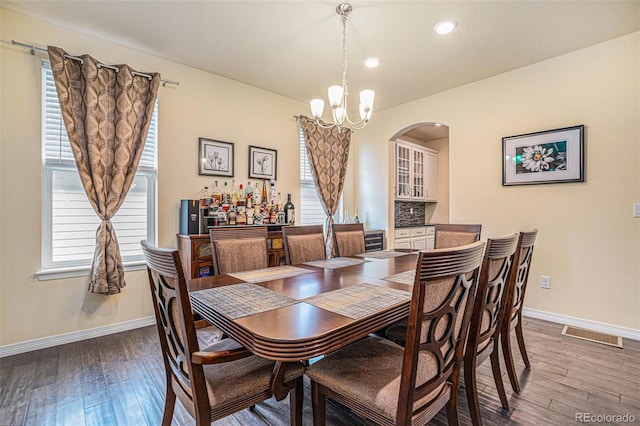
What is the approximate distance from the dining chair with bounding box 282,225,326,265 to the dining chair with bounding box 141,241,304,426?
1.05 metres

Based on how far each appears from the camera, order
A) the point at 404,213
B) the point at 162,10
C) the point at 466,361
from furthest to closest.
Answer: the point at 404,213 < the point at 162,10 < the point at 466,361

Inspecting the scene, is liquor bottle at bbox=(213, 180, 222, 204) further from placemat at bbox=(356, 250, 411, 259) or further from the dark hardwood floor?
placemat at bbox=(356, 250, 411, 259)

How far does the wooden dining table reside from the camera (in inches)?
38.4

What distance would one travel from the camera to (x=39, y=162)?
246 centimetres

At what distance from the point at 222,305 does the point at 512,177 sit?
3430 millimetres

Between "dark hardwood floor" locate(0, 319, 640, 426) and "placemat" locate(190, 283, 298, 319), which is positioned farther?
"dark hardwood floor" locate(0, 319, 640, 426)

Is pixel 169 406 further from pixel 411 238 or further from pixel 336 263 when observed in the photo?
pixel 411 238

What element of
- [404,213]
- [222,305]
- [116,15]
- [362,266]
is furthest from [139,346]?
[404,213]

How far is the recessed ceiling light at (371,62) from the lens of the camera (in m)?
3.06

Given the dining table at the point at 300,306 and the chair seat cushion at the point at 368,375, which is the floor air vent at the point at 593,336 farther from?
the chair seat cushion at the point at 368,375

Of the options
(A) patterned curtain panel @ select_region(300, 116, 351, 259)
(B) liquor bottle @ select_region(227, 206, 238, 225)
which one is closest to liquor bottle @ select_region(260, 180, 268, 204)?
(B) liquor bottle @ select_region(227, 206, 238, 225)

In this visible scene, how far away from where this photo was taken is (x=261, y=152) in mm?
3820

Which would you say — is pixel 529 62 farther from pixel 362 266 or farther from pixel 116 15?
pixel 116 15

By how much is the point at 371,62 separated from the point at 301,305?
2.78 meters
